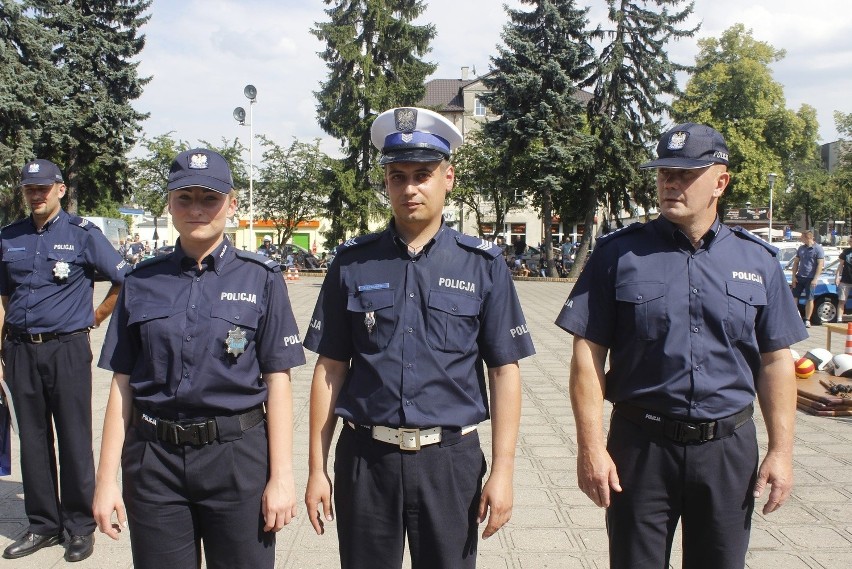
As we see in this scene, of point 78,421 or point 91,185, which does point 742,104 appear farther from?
point 78,421

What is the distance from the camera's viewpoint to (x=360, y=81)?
1257 inches

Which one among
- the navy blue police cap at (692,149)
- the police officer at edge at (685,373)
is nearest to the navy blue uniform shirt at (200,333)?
the police officer at edge at (685,373)

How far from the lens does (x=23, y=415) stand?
4.12m

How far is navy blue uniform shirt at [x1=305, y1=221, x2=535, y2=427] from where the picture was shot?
2.56 meters

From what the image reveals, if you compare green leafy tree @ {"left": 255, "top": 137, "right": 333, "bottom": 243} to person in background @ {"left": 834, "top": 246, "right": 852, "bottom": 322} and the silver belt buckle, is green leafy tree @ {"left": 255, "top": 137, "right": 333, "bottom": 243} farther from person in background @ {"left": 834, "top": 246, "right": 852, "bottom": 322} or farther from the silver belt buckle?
the silver belt buckle

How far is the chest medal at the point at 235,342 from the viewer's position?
2.67 m

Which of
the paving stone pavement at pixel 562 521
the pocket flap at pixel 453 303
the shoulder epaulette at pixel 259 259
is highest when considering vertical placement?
the shoulder epaulette at pixel 259 259

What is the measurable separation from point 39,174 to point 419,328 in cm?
279

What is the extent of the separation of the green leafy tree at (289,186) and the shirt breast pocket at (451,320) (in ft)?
107

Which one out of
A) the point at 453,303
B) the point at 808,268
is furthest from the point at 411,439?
the point at 808,268

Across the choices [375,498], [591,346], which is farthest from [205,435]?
[591,346]

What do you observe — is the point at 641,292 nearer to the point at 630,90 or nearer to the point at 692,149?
the point at 692,149

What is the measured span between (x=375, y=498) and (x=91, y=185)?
109 ft

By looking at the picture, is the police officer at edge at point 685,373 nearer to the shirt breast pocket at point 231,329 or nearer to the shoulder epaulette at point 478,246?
the shoulder epaulette at point 478,246
